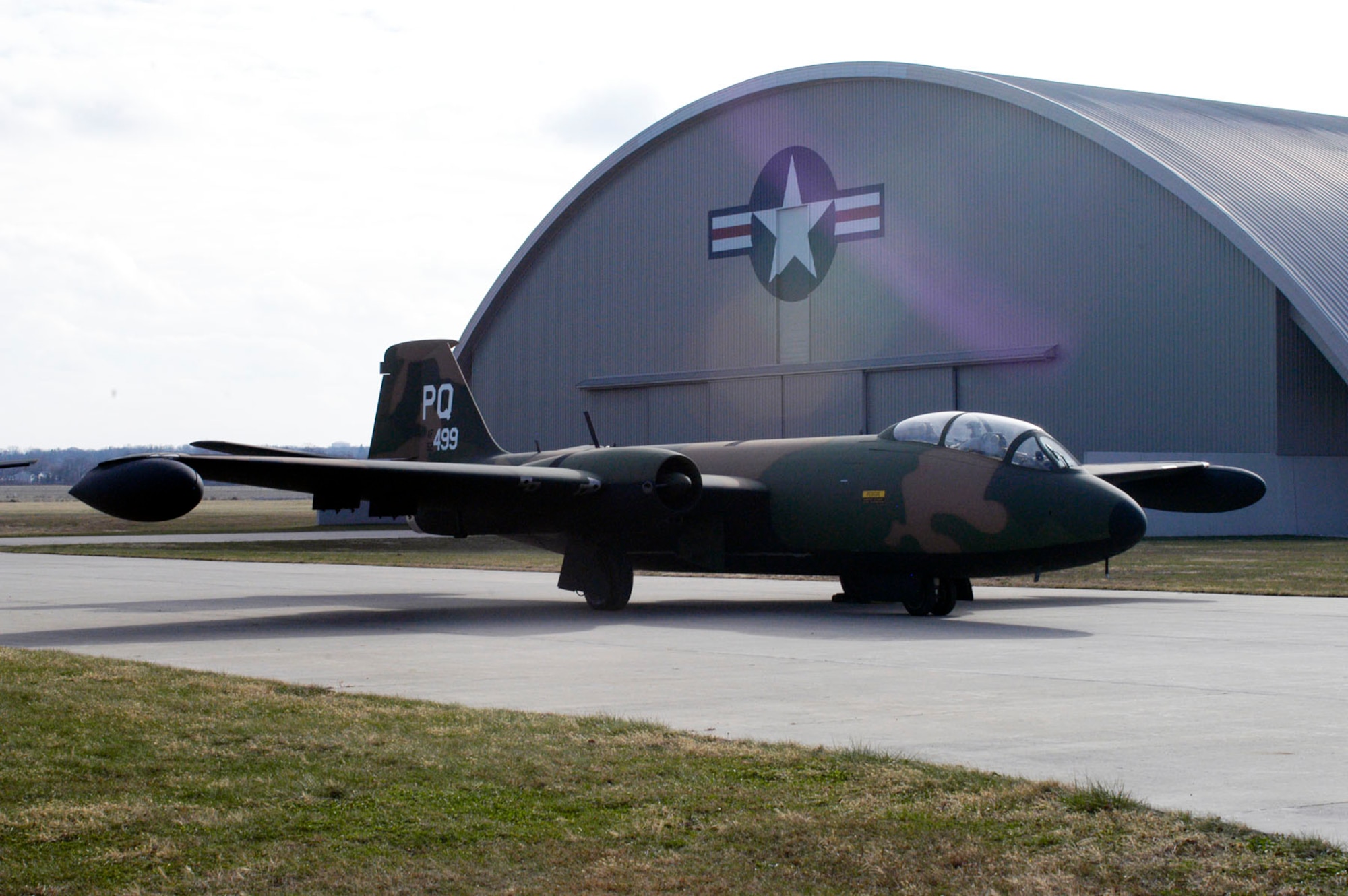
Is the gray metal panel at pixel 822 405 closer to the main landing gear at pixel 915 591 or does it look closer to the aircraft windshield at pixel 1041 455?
the main landing gear at pixel 915 591

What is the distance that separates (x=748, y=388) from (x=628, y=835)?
40281 mm

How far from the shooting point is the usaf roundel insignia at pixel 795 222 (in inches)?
1730

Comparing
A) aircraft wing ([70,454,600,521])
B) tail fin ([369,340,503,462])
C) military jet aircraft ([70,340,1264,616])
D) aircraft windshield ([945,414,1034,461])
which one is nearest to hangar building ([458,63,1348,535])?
military jet aircraft ([70,340,1264,616])

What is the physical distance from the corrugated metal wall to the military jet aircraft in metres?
17.6

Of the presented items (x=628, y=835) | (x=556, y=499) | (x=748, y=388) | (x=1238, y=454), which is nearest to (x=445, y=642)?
(x=556, y=499)

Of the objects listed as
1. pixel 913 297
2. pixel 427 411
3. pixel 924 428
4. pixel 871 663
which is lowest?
pixel 871 663

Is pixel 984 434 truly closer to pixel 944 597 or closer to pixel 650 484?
pixel 944 597

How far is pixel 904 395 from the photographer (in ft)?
139

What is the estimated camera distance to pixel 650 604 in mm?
20000

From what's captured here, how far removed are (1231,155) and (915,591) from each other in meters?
29.0

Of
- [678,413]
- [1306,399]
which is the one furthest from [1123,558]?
[678,413]

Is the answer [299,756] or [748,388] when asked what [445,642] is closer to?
[299,756]

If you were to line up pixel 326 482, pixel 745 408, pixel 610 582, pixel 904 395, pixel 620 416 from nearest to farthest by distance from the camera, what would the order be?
pixel 326 482 < pixel 610 582 < pixel 904 395 < pixel 745 408 < pixel 620 416

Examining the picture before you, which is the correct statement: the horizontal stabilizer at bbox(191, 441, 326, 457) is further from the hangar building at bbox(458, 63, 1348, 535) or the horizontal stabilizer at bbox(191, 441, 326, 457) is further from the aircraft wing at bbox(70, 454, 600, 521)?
the hangar building at bbox(458, 63, 1348, 535)
